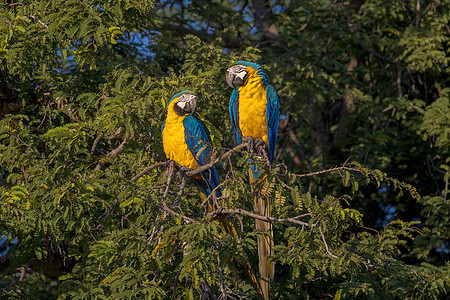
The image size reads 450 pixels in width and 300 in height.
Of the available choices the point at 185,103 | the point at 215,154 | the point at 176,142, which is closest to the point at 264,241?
the point at 215,154

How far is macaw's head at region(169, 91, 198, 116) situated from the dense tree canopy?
201 mm

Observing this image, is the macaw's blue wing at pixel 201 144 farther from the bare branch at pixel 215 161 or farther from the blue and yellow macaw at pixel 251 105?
the bare branch at pixel 215 161

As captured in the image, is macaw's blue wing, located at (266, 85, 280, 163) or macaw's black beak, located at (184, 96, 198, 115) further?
macaw's blue wing, located at (266, 85, 280, 163)

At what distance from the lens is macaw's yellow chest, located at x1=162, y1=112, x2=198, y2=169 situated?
4.40 meters

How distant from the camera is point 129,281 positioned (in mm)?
3215

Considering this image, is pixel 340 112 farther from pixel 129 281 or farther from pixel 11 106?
pixel 129 281

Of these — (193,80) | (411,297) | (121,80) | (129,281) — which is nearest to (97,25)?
(121,80)

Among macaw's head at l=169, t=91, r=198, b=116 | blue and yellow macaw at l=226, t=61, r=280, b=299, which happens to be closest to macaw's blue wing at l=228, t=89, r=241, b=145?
blue and yellow macaw at l=226, t=61, r=280, b=299

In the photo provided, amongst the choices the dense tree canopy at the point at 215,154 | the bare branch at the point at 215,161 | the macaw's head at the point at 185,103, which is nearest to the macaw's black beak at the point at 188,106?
the macaw's head at the point at 185,103

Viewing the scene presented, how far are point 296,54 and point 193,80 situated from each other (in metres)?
2.61

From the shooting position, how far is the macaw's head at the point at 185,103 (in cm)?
430

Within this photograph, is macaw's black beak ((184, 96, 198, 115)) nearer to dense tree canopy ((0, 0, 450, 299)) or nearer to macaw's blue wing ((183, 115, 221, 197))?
macaw's blue wing ((183, 115, 221, 197))

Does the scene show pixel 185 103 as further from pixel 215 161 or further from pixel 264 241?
pixel 264 241

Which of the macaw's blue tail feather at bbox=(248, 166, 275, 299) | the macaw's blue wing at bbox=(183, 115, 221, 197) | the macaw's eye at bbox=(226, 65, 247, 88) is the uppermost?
the macaw's eye at bbox=(226, 65, 247, 88)
